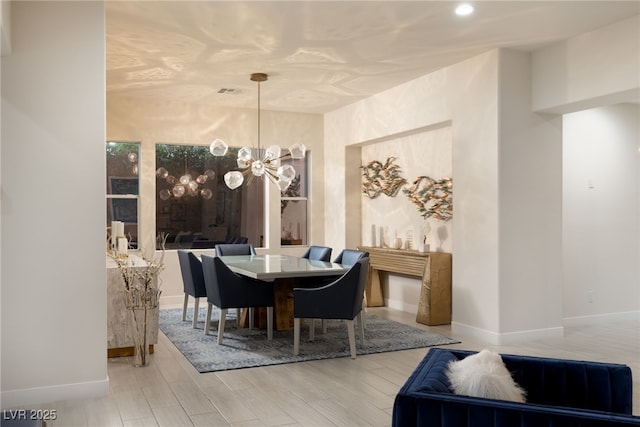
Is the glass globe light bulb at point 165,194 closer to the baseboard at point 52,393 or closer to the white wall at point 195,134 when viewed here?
the white wall at point 195,134

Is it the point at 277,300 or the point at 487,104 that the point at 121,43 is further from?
the point at 487,104

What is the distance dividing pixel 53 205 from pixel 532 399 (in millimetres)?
3046

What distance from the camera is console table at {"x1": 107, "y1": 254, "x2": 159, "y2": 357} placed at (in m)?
4.65

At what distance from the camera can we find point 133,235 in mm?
7473

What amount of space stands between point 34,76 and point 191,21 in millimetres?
1376

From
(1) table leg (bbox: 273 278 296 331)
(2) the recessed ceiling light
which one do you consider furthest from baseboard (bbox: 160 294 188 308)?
(2) the recessed ceiling light

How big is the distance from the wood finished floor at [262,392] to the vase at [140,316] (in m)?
0.11

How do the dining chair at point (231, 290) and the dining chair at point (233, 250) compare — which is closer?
the dining chair at point (231, 290)

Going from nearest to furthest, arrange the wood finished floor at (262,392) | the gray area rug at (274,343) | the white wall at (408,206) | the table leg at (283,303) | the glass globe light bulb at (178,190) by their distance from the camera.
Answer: the wood finished floor at (262,392) → the gray area rug at (274,343) → the table leg at (283,303) → the white wall at (408,206) → the glass globe light bulb at (178,190)

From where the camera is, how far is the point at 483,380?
6.82 ft

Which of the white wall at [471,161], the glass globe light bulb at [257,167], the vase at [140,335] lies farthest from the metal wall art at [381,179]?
the vase at [140,335]

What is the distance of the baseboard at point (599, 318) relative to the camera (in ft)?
20.6

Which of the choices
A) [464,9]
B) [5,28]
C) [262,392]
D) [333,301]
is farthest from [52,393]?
[464,9]

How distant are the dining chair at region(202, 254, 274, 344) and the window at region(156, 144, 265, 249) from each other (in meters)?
2.78
